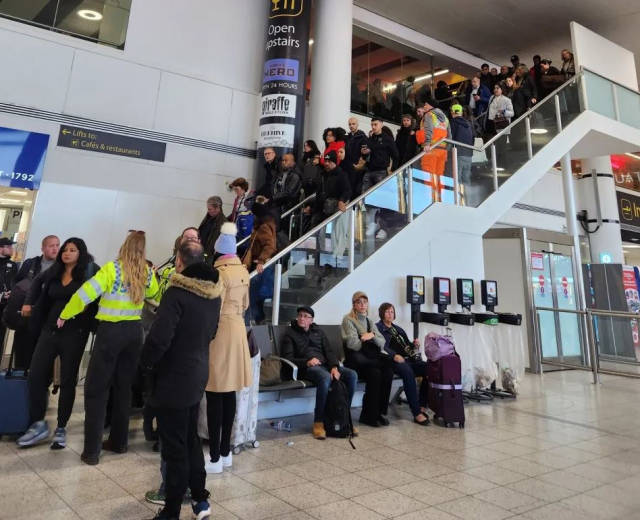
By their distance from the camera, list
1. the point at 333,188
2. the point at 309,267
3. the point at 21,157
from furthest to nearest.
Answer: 1. the point at 21,157
2. the point at 333,188
3. the point at 309,267

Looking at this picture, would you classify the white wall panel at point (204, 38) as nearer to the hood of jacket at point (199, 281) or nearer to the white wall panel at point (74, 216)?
the white wall panel at point (74, 216)

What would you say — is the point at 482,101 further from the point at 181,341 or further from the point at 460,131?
the point at 181,341

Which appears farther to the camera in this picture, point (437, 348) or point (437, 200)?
point (437, 200)

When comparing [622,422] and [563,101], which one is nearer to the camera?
[622,422]

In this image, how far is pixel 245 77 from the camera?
31.3ft

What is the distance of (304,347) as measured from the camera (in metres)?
4.59

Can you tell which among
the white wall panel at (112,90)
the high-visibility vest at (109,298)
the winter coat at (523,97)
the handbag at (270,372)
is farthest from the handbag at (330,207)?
the winter coat at (523,97)

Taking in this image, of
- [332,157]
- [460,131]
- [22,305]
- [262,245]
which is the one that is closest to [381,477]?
[262,245]

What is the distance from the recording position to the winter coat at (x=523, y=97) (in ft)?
30.7

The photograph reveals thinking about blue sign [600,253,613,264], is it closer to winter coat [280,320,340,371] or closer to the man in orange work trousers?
the man in orange work trousers

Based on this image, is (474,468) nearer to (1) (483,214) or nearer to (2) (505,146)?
(1) (483,214)

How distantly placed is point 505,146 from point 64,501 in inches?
318

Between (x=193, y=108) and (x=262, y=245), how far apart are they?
16.6 ft

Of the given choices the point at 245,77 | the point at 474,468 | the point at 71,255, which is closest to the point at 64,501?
the point at 71,255
